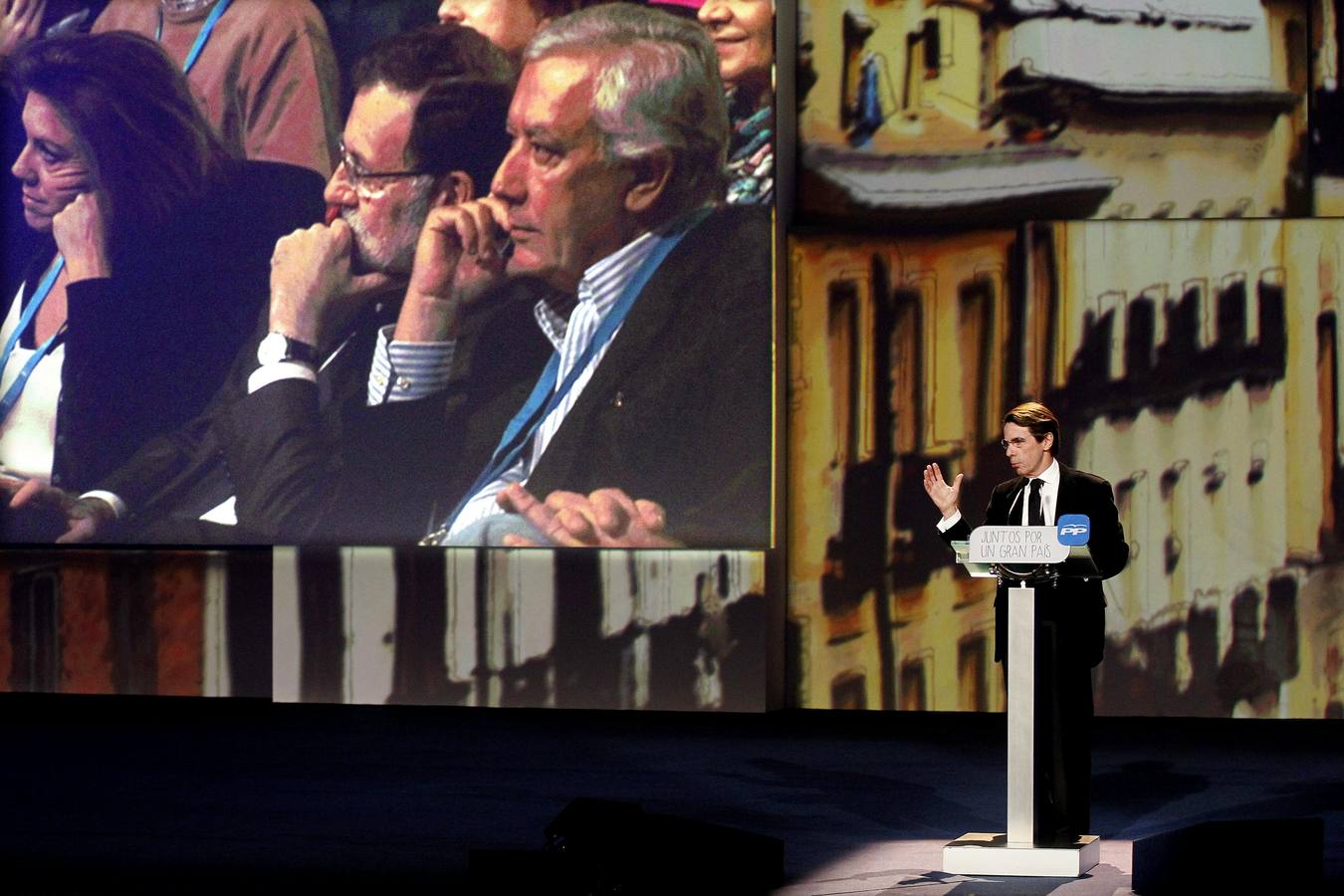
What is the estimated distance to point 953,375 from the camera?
10148 millimetres

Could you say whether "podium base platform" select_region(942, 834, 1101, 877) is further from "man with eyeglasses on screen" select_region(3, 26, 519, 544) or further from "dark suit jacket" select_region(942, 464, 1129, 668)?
"man with eyeglasses on screen" select_region(3, 26, 519, 544)

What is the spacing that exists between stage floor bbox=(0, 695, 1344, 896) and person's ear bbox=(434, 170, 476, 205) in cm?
252

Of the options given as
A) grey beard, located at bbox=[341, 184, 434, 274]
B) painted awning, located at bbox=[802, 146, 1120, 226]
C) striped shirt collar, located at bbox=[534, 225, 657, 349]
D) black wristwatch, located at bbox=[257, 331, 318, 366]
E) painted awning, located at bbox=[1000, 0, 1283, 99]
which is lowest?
black wristwatch, located at bbox=[257, 331, 318, 366]

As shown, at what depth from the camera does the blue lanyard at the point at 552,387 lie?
10.3m

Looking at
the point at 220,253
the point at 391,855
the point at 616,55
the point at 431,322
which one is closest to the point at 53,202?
the point at 220,253

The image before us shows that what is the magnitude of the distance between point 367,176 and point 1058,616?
537 centimetres

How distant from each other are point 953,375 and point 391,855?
4393 millimetres

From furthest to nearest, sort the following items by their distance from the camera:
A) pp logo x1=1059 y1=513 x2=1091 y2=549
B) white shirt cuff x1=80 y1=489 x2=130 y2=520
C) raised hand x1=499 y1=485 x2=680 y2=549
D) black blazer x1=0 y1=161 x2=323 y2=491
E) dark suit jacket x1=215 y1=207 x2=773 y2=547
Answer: white shirt cuff x1=80 y1=489 x2=130 y2=520
black blazer x1=0 y1=161 x2=323 y2=491
raised hand x1=499 y1=485 x2=680 y2=549
dark suit jacket x1=215 y1=207 x2=773 y2=547
pp logo x1=1059 y1=513 x2=1091 y2=549

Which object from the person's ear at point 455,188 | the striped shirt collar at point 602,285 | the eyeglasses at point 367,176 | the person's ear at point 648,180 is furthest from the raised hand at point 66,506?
the person's ear at point 648,180

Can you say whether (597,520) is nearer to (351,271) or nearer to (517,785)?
(351,271)

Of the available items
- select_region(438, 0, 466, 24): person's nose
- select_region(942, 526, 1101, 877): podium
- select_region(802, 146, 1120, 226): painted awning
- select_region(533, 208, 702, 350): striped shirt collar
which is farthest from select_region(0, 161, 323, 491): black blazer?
select_region(942, 526, 1101, 877): podium

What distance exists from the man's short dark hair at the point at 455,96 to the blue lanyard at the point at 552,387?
906 millimetres

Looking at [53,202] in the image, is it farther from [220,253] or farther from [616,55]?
[616,55]

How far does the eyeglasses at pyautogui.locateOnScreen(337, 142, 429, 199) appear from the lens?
416 inches
